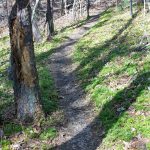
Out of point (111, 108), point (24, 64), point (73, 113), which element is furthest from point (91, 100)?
point (24, 64)

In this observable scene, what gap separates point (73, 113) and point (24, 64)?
300cm

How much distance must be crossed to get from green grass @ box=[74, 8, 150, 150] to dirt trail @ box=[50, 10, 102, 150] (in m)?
0.39

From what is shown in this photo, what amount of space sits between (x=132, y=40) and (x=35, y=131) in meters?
13.7

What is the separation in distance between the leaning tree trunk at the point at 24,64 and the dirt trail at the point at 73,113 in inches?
54.6

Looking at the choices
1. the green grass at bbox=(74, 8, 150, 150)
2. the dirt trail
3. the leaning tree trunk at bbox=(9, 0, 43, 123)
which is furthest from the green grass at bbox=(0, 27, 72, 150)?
the green grass at bbox=(74, 8, 150, 150)

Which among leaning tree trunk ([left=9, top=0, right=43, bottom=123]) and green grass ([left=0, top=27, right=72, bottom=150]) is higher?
leaning tree trunk ([left=9, top=0, right=43, bottom=123])

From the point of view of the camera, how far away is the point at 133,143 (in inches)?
451

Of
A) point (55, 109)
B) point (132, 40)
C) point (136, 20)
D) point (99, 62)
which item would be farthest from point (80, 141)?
point (136, 20)

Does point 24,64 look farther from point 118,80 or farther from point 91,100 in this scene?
point 118,80

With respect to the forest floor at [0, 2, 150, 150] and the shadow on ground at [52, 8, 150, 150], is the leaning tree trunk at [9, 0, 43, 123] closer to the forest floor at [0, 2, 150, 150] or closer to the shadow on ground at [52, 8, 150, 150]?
the forest floor at [0, 2, 150, 150]

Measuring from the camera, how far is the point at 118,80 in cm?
1716

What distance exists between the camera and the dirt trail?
12445mm

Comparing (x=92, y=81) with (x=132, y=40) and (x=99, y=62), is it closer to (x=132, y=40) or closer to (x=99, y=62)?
(x=99, y=62)

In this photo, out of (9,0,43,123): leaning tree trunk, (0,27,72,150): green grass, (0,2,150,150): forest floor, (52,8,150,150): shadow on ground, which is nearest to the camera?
(0,2,150,150): forest floor
